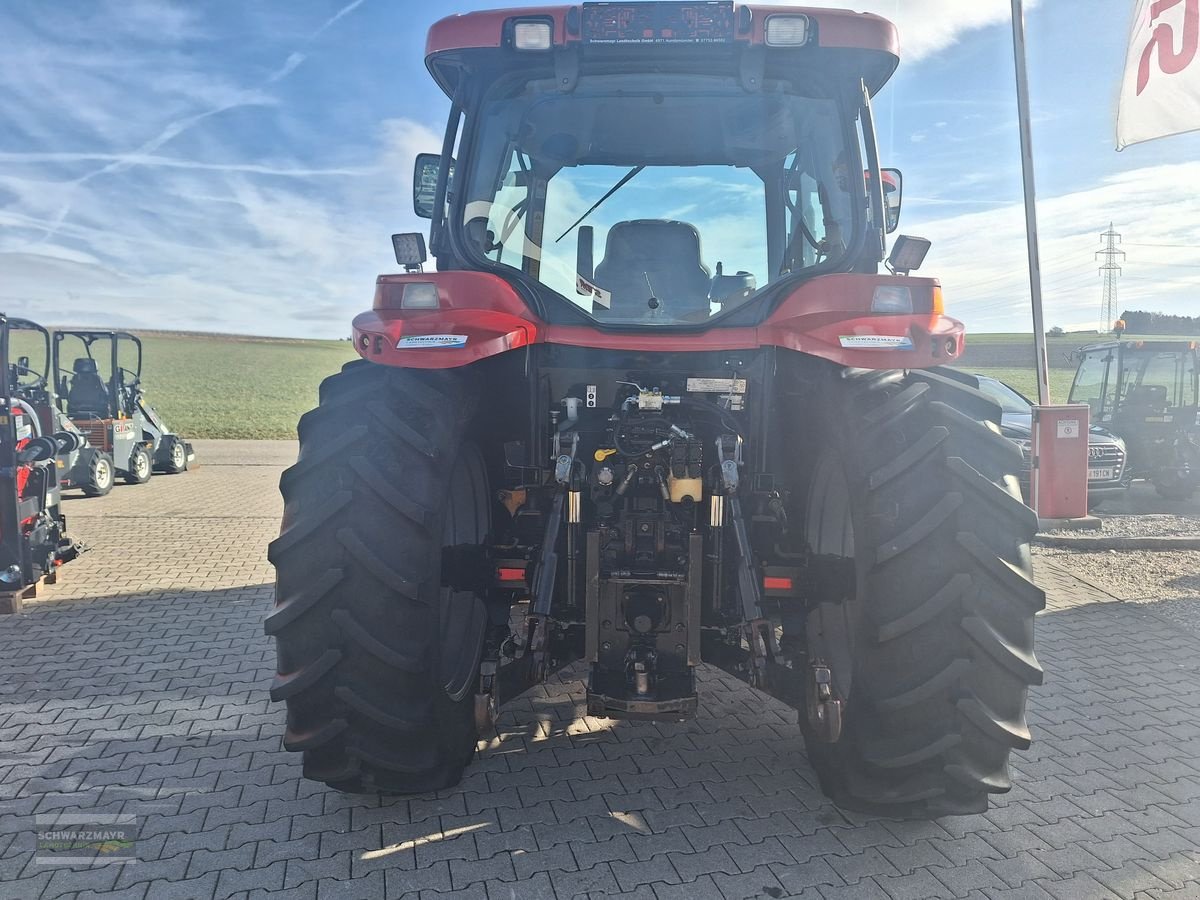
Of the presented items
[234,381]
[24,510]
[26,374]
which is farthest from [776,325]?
[234,381]

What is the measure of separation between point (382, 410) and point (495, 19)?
4.82 ft

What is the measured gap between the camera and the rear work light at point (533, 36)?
2875 mm

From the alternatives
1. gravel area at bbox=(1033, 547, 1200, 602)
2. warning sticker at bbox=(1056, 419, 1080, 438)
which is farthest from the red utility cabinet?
gravel area at bbox=(1033, 547, 1200, 602)

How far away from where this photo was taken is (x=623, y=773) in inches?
128

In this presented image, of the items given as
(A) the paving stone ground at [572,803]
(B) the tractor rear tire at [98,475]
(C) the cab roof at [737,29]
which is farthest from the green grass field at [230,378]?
(C) the cab roof at [737,29]

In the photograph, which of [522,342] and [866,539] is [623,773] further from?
[522,342]

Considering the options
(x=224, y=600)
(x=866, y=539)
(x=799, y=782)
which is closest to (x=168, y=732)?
(x=224, y=600)

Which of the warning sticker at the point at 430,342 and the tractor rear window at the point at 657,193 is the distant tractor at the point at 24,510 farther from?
the warning sticker at the point at 430,342

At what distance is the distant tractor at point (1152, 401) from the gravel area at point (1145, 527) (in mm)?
1446

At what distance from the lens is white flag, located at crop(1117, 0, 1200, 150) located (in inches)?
264

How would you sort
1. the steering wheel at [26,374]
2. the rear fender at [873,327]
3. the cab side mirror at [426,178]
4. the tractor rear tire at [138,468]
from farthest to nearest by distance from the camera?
the tractor rear tire at [138,468] → the steering wheel at [26,374] → the cab side mirror at [426,178] → the rear fender at [873,327]

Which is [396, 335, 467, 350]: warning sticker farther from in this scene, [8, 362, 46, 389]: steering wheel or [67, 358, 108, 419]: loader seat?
[67, 358, 108, 419]: loader seat

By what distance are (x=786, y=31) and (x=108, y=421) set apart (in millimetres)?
11643

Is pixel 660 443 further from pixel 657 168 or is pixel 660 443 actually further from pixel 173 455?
pixel 173 455
